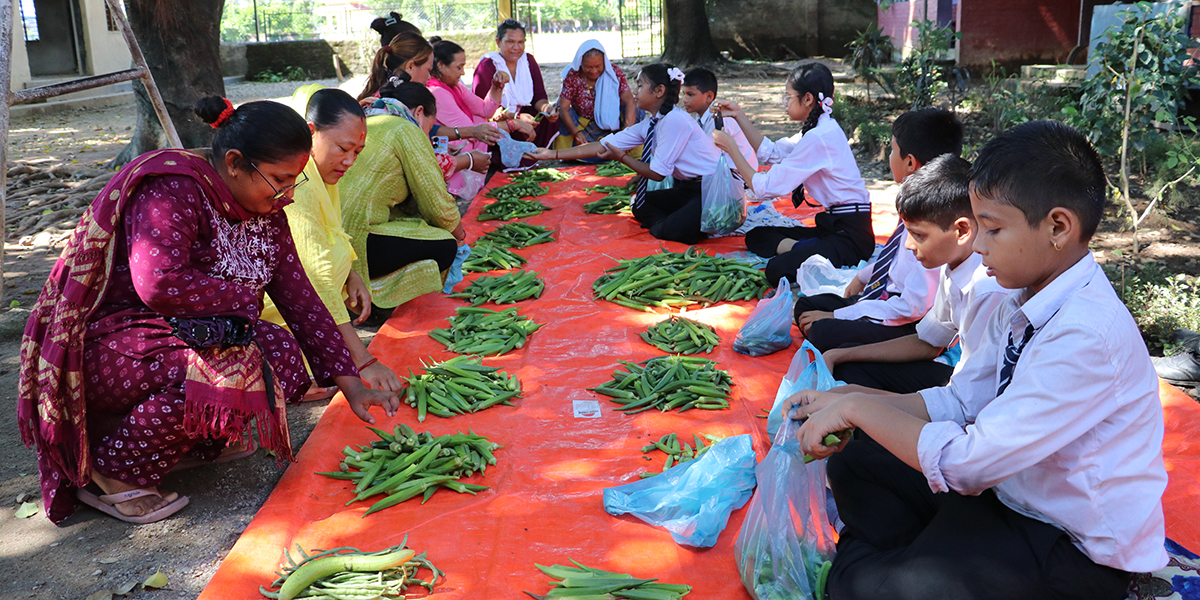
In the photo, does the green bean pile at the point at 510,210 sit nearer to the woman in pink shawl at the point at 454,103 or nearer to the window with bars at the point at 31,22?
the woman in pink shawl at the point at 454,103

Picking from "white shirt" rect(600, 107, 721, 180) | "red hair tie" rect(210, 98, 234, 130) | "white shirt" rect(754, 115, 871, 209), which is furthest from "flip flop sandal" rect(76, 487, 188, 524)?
"white shirt" rect(600, 107, 721, 180)

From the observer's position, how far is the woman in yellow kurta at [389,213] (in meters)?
4.57

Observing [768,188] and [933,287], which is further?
[768,188]

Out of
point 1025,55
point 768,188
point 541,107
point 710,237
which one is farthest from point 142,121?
point 1025,55

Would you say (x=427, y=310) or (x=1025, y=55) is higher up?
(x=1025, y=55)

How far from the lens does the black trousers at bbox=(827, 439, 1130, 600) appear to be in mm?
1787

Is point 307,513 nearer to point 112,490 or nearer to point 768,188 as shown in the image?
point 112,490

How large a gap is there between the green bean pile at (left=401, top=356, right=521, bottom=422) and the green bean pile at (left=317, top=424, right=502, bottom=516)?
0.28m

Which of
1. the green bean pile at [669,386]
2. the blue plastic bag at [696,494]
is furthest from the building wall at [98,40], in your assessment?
the blue plastic bag at [696,494]

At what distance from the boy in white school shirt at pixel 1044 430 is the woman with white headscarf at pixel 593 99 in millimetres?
6882

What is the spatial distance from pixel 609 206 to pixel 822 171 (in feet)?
7.24

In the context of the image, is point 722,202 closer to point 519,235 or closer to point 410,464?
point 519,235

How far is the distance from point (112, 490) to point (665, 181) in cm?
435

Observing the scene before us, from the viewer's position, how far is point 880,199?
270 inches
